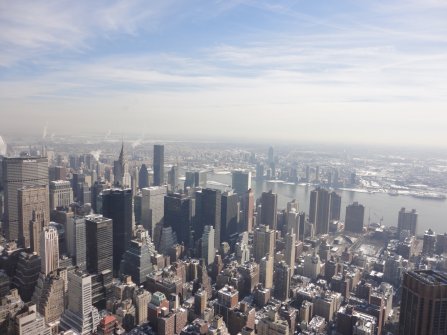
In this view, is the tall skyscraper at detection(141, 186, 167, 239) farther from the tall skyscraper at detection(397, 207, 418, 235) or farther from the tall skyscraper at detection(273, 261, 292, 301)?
the tall skyscraper at detection(397, 207, 418, 235)

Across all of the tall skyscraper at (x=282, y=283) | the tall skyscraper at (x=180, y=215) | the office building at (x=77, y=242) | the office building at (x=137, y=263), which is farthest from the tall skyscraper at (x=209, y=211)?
the office building at (x=77, y=242)

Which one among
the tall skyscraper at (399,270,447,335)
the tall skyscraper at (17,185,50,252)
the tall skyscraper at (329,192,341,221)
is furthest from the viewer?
the tall skyscraper at (329,192,341,221)

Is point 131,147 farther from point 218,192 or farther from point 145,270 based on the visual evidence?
point 145,270

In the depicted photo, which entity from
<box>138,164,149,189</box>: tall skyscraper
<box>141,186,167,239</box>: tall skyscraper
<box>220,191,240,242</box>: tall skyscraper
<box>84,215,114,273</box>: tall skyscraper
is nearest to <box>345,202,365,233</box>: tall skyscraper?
<box>220,191,240,242</box>: tall skyscraper

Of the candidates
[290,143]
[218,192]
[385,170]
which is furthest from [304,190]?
[218,192]

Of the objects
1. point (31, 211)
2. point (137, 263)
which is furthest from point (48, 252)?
point (31, 211)

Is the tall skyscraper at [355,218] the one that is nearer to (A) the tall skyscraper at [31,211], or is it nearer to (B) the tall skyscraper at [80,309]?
(B) the tall skyscraper at [80,309]
